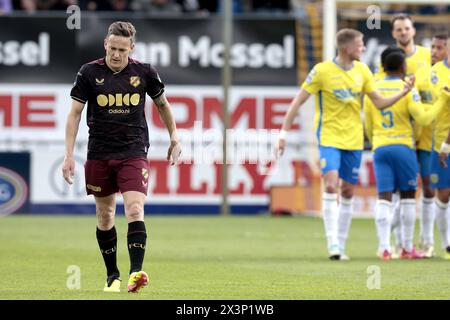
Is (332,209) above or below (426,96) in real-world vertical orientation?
below

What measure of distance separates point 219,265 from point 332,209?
1554mm

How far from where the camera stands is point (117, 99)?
34.4ft

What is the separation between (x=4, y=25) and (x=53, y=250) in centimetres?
963

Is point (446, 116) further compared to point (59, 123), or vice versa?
point (59, 123)

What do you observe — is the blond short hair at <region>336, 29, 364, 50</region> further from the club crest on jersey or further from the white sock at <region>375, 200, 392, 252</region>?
the club crest on jersey

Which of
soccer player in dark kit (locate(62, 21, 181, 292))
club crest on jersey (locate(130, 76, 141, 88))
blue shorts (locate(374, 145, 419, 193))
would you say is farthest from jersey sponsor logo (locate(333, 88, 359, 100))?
club crest on jersey (locate(130, 76, 141, 88))

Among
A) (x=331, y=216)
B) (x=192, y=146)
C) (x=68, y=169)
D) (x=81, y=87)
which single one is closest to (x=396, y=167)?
(x=331, y=216)

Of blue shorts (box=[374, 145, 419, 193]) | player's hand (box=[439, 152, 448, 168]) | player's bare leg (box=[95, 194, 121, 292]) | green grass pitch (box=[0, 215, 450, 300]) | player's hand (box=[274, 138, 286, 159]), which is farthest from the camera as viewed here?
blue shorts (box=[374, 145, 419, 193])

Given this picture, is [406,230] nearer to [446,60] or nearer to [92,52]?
[446,60]

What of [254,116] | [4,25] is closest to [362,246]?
[254,116]

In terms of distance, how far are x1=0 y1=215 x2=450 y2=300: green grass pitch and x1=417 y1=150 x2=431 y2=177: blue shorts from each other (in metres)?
1.04

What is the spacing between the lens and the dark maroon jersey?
34.4ft

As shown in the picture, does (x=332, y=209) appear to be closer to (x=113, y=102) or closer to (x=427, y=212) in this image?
(x=427, y=212)

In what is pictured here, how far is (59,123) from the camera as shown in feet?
78.9
